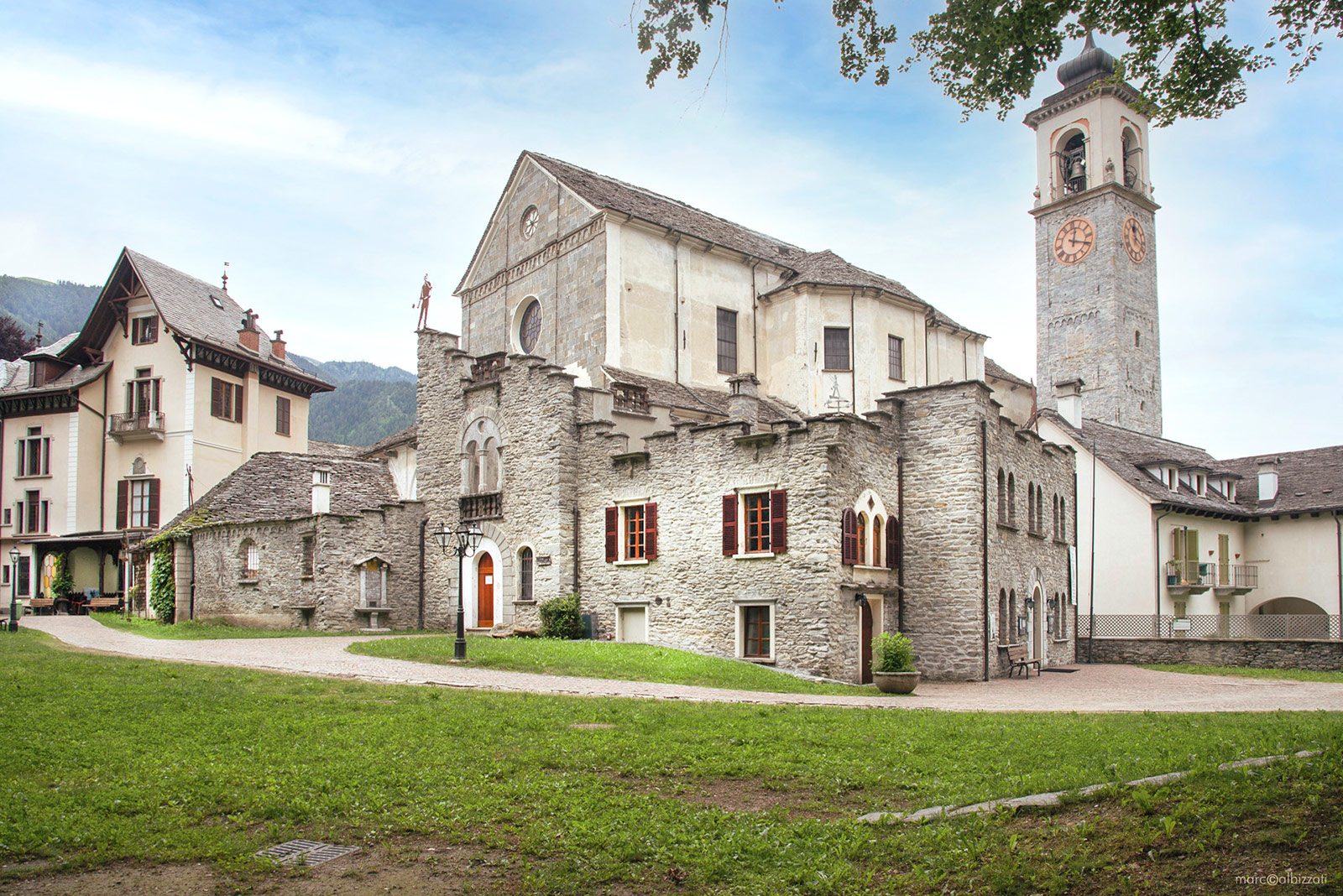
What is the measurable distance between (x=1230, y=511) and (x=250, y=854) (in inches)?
1678

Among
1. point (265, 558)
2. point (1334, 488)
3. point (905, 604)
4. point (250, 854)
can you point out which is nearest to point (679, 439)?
point (905, 604)

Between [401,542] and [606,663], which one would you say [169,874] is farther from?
[401,542]

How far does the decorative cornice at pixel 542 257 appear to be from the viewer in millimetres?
36094

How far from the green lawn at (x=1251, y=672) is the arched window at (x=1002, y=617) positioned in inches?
218

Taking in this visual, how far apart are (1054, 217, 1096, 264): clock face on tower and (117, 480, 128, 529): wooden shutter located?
2018 inches

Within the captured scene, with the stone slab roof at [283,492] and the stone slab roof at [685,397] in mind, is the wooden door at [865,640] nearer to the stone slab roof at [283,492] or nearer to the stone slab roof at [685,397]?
the stone slab roof at [685,397]

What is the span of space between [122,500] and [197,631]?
20.9m

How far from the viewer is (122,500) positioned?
48.5 m

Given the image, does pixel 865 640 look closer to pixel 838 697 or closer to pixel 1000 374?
pixel 838 697

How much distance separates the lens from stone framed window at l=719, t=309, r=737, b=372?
39.0 meters

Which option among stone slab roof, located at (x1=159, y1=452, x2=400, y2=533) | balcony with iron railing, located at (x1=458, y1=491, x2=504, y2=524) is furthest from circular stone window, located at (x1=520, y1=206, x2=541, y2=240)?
balcony with iron railing, located at (x1=458, y1=491, x2=504, y2=524)

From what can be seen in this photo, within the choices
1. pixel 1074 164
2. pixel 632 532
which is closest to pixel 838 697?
pixel 632 532

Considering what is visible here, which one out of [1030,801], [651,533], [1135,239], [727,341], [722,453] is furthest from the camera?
[1135,239]

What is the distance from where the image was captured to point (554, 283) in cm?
3788
